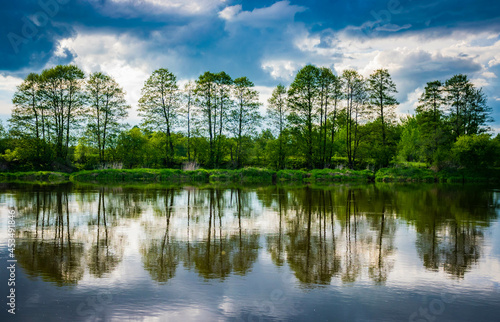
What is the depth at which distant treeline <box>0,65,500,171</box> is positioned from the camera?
4569cm

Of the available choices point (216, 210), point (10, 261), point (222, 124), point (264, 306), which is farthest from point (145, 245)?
point (222, 124)

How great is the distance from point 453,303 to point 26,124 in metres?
52.5

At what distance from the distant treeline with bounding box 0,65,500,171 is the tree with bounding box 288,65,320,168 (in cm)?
14

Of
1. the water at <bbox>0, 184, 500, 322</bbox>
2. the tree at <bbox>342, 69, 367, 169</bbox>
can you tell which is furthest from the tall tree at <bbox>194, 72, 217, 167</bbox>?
the water at <bbox>0, 184, 500, 322</bbox>

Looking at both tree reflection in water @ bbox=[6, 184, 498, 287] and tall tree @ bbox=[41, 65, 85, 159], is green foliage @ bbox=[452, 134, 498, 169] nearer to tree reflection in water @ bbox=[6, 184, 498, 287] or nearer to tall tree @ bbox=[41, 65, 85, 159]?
tree reflection in water @ bbox=[6, 184, 498, 287]

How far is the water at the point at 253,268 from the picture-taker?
4.64 m

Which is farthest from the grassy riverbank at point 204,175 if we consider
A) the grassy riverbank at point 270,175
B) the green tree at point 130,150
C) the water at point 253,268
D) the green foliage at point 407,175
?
the water at point 253,268

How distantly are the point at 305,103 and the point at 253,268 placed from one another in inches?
1681

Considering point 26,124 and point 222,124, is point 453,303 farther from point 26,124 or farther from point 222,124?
point 26,124

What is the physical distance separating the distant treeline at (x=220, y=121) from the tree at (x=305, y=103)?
0.45ft

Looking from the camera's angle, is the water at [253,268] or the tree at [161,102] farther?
the tree at [161,102]

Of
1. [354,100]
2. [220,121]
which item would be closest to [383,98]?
[354,100]

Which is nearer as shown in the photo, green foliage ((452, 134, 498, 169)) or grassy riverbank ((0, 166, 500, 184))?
green foliage ((452, 134, 498, 169))

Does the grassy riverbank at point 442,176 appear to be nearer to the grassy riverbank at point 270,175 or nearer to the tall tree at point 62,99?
the grassy riverbank at point 270,175
